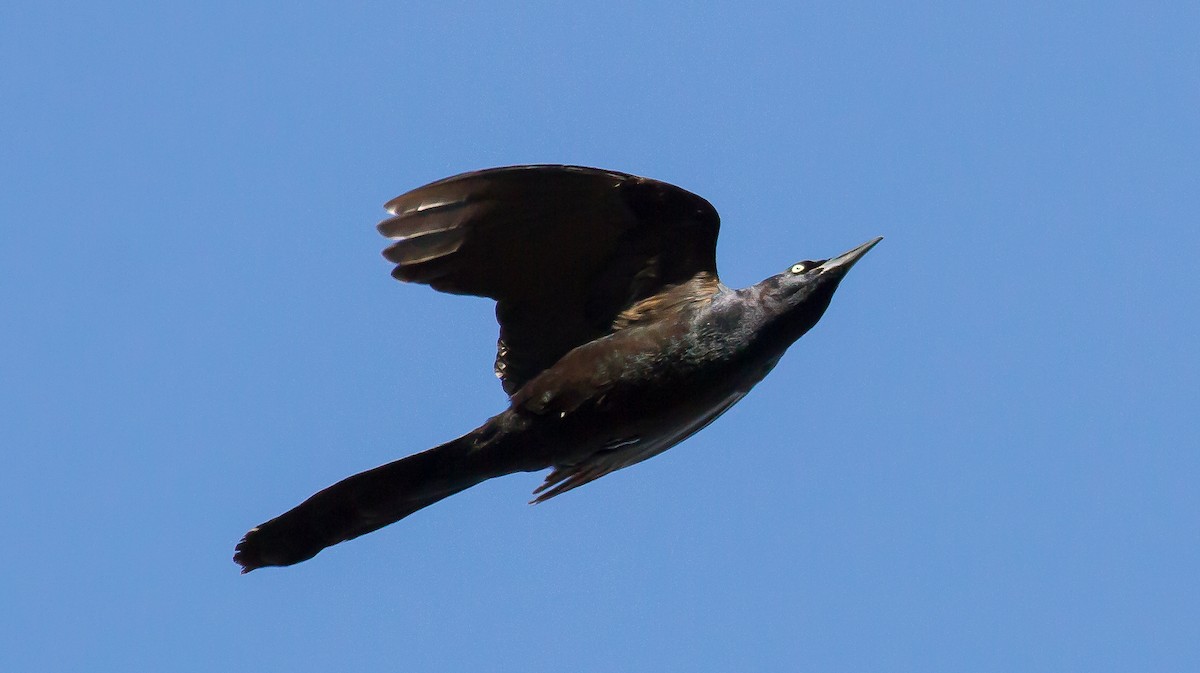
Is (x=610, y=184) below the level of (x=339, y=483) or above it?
above

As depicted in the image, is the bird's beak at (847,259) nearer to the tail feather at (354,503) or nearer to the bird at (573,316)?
the bird at (573,316)

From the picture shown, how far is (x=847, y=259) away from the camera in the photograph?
10453 millimetres

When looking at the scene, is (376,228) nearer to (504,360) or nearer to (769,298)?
(504,360)

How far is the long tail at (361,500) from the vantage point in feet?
34.4

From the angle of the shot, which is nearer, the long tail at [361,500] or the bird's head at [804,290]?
the bird's head at [804,290]

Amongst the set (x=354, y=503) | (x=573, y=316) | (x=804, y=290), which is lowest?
(x=354, y=503)

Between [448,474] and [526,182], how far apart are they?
5.08 feet

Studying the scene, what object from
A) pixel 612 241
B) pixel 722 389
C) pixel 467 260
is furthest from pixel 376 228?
pixel 722 389

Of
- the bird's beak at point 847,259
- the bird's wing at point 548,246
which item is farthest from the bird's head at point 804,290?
the bird's wing at point 548,246

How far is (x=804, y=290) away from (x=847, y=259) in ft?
0.91

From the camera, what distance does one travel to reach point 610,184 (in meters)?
10.4

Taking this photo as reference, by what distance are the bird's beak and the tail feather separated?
199cm

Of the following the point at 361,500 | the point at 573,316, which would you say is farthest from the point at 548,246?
the point at 361,500

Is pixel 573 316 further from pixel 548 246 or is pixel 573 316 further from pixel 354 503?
pixel 354 503
